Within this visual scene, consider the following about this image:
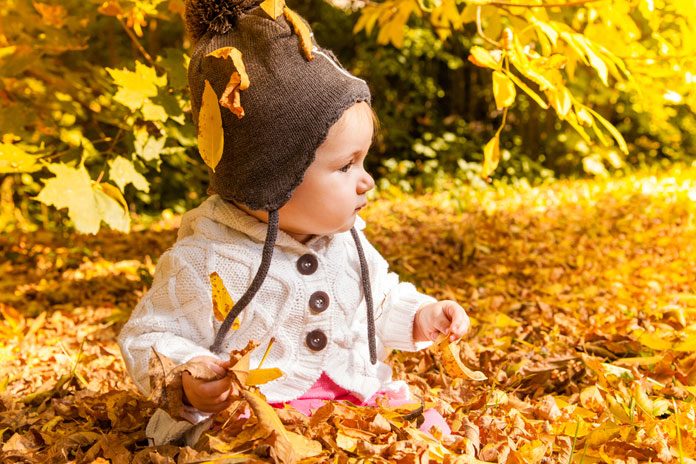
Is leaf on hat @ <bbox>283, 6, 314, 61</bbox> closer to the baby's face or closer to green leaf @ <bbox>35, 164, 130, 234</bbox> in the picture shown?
the baby's face

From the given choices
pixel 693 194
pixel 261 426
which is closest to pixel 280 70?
pixel 261 426

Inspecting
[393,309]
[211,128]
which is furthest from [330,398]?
[211,128]

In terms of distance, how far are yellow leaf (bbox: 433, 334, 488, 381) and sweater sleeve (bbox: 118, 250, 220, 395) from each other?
22.8 inches

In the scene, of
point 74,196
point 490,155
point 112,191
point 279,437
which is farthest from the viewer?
point 112,191

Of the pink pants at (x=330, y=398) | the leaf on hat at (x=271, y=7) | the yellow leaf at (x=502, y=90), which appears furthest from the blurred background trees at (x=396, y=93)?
the pink pants at (x=330, y=398)

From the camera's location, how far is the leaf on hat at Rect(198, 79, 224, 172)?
5.18 ft

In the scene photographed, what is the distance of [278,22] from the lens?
1670mm

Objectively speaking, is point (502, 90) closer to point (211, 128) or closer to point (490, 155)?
point (490, 155)

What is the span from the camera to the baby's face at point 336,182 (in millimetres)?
1697

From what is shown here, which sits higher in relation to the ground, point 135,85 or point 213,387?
point 135,85

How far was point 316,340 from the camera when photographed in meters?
1.80

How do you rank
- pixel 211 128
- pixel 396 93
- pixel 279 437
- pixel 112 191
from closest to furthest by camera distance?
pixel 279 437
pixel 211 128
pixel 112 191
pixel 396 93

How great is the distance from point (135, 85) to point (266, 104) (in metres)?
1.17

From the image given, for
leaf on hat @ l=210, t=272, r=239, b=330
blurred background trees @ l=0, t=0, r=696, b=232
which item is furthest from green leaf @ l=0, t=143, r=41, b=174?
leaf on hat @ l=210, t=272, r=239, b=330
